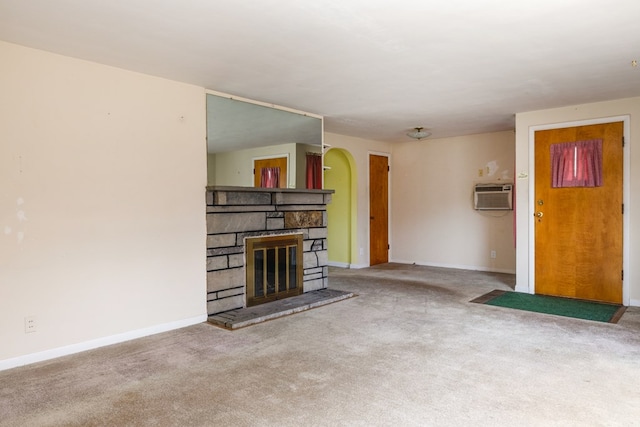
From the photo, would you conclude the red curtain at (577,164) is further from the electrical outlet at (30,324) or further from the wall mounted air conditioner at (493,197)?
the electrical outlet at (30,324)

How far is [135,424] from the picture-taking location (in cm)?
218

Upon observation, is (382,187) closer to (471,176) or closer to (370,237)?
(370,237)

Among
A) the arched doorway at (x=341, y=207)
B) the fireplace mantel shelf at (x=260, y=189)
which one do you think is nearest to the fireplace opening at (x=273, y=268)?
the fireplace mantel shelf at (x=260, y=189)

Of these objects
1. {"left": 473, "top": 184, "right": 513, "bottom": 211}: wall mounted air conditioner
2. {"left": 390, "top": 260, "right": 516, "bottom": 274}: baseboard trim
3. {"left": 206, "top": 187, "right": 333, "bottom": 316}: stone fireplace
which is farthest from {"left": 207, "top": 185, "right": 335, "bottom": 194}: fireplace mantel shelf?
{"left": 390, "top": 260, "right": 516, "bottom": 274}: baseboard trim

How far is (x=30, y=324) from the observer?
3.03 m

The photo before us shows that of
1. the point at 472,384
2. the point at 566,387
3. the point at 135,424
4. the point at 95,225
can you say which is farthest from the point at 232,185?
the point at 566,387

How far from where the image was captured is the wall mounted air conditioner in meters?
6.43

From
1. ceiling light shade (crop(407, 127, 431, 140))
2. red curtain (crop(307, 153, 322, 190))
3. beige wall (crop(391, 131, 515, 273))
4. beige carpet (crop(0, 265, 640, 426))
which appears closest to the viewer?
beige carpet (crop(0, 265, 640, 426))

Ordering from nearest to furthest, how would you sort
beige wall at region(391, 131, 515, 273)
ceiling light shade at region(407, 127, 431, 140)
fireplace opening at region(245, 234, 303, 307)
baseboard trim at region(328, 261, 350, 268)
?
fireplace opening at region(245, 234, 303, 307) → ceiling light shade at region(407, 127, 431, 140) → beige wall at region(391, 131, 515, 273) → baseboard trim at region(328, 261, 350, 268)

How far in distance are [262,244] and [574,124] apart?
3783 millimetres

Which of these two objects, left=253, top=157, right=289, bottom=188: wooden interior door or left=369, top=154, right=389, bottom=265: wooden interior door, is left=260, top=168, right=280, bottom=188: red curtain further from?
left=369, top=154, right=389, bottom=265: wooden interior door

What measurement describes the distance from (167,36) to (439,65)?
2054mm

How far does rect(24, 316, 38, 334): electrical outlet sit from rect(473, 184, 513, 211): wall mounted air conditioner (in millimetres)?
5921

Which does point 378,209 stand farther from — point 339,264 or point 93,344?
point 93,344
